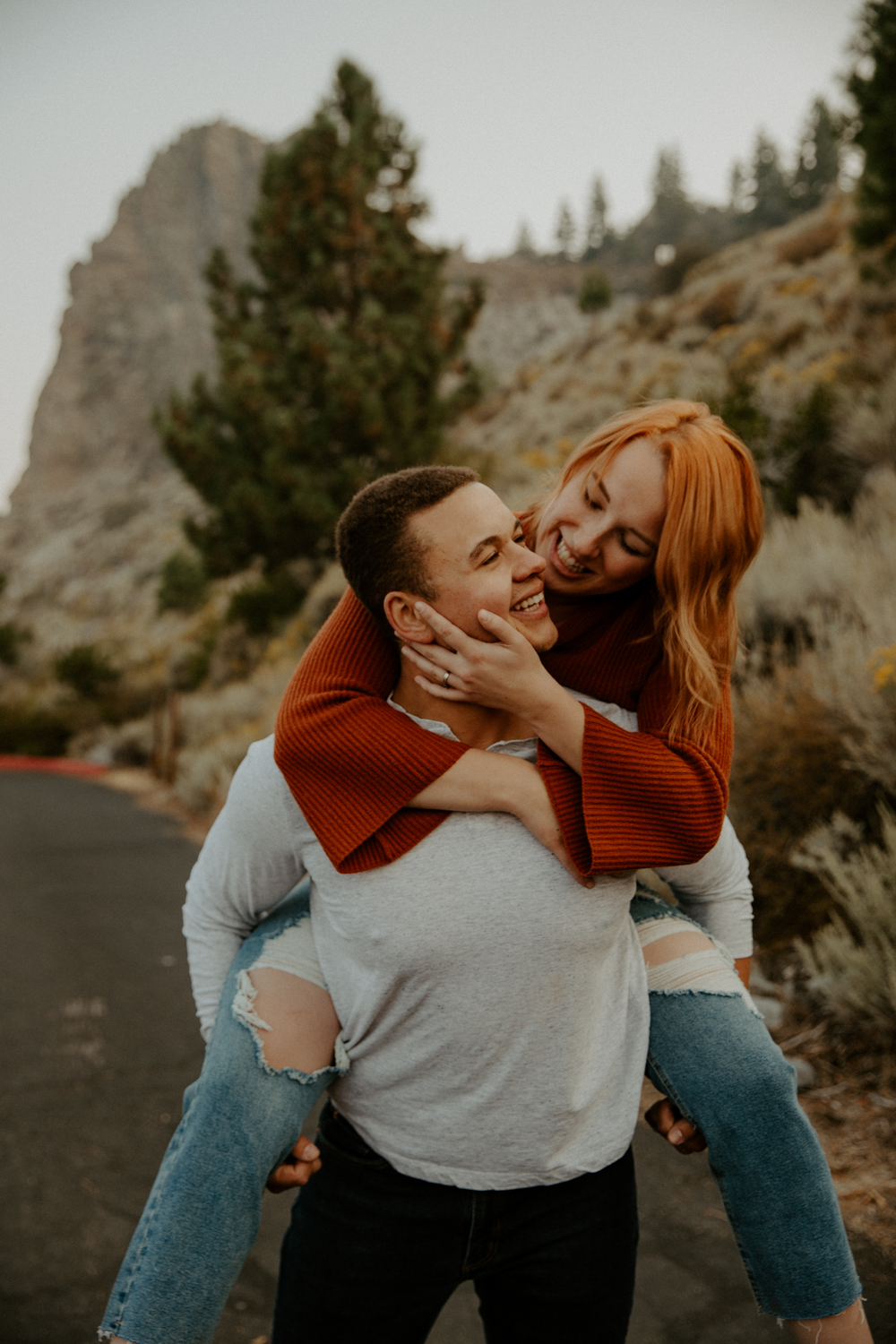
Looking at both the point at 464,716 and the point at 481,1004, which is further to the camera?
the point at 464,716

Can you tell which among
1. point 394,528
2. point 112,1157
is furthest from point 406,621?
point 112,1157

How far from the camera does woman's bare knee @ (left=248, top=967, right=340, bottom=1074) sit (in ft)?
4.87

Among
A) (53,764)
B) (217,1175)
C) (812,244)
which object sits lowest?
(53,764)

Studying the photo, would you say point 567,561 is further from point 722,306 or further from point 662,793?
point 722,306

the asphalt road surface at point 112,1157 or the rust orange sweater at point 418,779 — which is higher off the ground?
the rust orange sweater at point 418,779

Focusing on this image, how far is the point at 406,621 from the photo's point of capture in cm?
159

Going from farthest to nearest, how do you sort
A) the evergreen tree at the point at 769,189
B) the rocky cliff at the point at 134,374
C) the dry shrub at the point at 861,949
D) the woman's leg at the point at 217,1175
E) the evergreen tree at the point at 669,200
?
the evergreen tree at the point at 669,200 < the evergreen tree at the point at 769,189 < the rocky cliff at the point at 134,374 < the dry shrub at the point at 861,949 < the woman's leg at the point at 217,1175

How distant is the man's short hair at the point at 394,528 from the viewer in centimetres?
153

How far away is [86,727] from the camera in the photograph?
19.5m

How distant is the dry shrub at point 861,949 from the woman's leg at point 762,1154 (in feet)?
6.51

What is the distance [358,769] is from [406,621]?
0.29 meters

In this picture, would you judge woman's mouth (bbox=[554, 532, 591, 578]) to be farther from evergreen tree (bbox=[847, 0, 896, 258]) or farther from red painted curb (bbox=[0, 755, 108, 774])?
red painted curb (bbox=[0, 755, 108, 774])

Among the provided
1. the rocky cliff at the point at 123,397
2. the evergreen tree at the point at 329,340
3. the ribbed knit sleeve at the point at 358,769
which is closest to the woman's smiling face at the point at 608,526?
the ribbed knit sleeve at the point at 358,769

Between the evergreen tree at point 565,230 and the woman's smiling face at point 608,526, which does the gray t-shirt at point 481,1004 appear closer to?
the woman's smiling face at point 608,526
